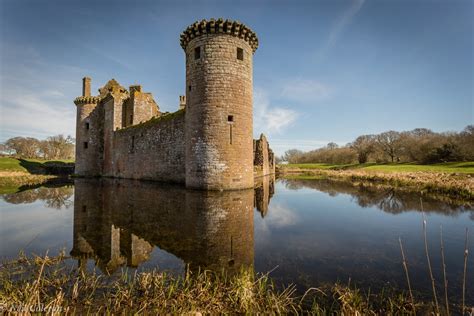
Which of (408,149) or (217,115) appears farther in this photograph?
(408,149)

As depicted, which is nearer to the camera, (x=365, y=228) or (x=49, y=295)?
(x=49, y=295)

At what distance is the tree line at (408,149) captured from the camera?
41688 millimetres

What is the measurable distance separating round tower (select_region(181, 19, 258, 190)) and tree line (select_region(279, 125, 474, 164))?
47592 mm

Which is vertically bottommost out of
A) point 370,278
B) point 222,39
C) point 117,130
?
point 370,278

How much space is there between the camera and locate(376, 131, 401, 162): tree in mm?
55025

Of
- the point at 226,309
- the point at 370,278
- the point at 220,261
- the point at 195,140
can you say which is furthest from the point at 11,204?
the point at 370,278

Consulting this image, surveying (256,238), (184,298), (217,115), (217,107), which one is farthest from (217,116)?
(184,298)

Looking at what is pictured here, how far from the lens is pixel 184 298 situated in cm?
281

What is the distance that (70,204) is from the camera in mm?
9164

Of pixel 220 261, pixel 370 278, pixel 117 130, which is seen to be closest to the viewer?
pixel 370 278

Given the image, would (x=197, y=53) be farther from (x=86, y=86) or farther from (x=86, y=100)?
(x=86, y=86)

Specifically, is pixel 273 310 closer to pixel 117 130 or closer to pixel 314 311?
pixel 314 311

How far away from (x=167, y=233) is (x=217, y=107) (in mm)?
8156

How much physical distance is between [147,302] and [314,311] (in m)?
1.94
